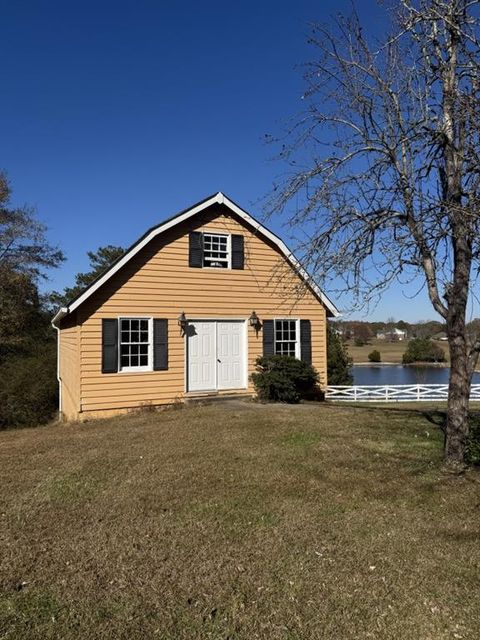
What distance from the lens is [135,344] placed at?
1339cm

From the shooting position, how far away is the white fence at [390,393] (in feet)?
57.1

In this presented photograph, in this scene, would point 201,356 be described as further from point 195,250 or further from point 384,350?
point 384,350

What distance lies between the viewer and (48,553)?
448 cm

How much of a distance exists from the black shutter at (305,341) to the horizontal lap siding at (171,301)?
225mm

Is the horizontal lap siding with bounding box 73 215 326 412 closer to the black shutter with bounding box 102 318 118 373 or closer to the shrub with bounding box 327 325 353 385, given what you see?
the black shutter with bounding box 102 318 118 373

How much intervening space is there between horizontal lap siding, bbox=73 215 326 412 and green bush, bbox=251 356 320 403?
523 millimetres

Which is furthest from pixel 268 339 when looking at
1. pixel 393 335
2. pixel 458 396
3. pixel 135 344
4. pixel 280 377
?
pixel 393 335

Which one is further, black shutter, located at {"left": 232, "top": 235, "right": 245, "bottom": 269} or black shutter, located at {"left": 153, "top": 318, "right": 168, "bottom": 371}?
black shutter, located at {"left": 232, "top": 235, "right": 245, "bottom": 269}

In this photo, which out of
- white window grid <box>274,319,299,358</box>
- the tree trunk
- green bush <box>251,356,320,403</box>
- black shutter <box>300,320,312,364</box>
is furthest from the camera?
black shutter <box>300,320,312,364</box>

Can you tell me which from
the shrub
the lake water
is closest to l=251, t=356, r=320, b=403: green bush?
the shrub

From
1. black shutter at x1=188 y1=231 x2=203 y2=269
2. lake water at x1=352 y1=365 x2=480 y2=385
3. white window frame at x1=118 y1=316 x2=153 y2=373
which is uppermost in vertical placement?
black shutter at x1=188 y1=231 x2=203 y2=269

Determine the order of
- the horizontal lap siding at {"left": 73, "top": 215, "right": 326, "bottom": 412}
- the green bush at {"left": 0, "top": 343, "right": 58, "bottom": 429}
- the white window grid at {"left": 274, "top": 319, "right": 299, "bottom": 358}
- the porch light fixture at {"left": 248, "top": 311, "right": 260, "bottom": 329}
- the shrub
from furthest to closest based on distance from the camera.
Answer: the shrub < the green bush at {"left": 0, "top": 343, "right": 58, "bottom": 429} < the white window grid at {"left": 274, "top": 319, "right": 299, "bottom": 358} < the porch light fixture at {"left": 248, "top": 311, "right": 260, "bottom": 329} < the horizontal lap siding at {"left": 73, "top": 215, "right": 326, "bottom": 412}

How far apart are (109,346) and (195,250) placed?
12.1ft

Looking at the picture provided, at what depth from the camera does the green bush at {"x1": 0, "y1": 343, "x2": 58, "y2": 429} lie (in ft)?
53.4
